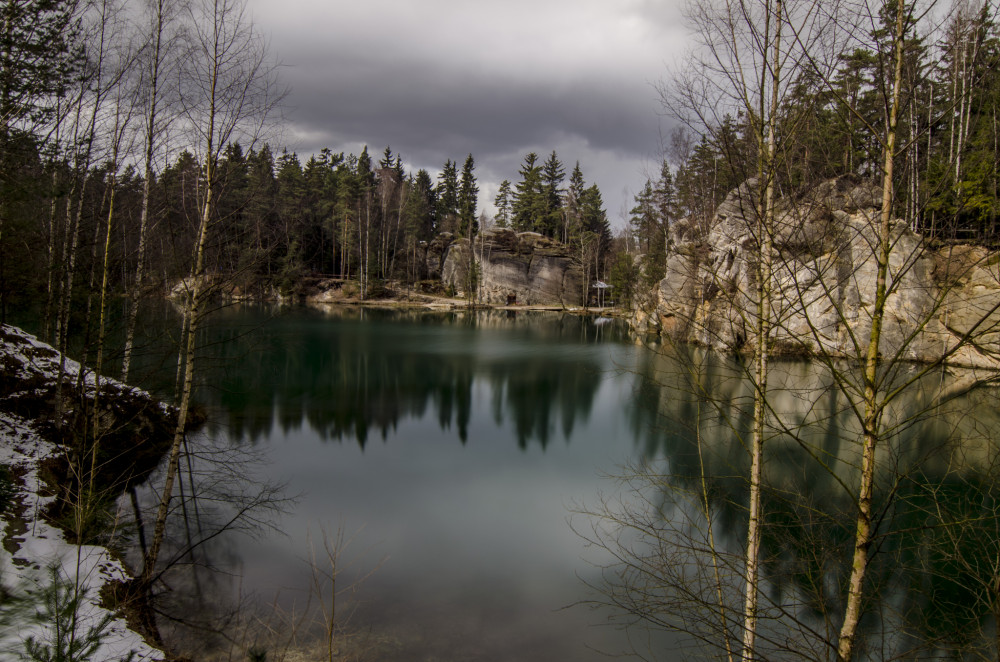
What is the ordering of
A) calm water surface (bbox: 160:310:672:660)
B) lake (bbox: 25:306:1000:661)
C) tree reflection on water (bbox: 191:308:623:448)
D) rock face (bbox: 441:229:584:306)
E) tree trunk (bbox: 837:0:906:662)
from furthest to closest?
1. rock face (bbox: 441:229:584:306)
2. tree reflection on water (bbox: 191:308:623:448)
3. calm water surface (bbox: 160:310:672:660)
4. lake (bbox: 25:306:1000:661)
5. tree trunk (bbox: 837:0:906:662)

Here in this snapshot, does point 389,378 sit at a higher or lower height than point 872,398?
lower

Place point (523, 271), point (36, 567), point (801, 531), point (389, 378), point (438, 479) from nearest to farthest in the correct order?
point (36, 567) < point (801, 531) < point (438, 479) < point (389, 378) < point (523, 271)

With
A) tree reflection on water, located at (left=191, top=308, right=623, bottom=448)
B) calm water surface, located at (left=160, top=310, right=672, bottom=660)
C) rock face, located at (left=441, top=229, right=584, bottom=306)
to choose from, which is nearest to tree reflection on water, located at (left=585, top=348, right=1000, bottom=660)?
calm water surface, located at (left=160, top=310, right=672, bottom=660)

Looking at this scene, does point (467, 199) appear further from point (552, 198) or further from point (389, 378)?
point (389, 378)

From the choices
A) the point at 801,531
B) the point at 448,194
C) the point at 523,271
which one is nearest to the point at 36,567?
the point at 801,531

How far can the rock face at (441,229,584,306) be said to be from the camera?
52594 mm

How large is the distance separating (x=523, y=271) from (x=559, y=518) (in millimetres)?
44062

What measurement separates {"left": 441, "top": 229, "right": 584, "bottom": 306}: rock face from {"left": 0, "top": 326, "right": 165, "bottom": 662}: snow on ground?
44.4 m

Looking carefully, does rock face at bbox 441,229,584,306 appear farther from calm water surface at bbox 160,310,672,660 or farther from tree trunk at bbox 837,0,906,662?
tree trunk at bbox 837,0,906,662

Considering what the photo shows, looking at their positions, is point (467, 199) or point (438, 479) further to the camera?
point (467, 199)

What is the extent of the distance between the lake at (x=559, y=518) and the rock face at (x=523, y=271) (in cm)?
3297

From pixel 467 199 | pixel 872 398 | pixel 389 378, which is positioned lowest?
pixel 389 378

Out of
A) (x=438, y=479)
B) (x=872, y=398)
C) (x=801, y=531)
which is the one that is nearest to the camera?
(x=872, y=398)

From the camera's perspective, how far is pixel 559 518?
32.0 feet
